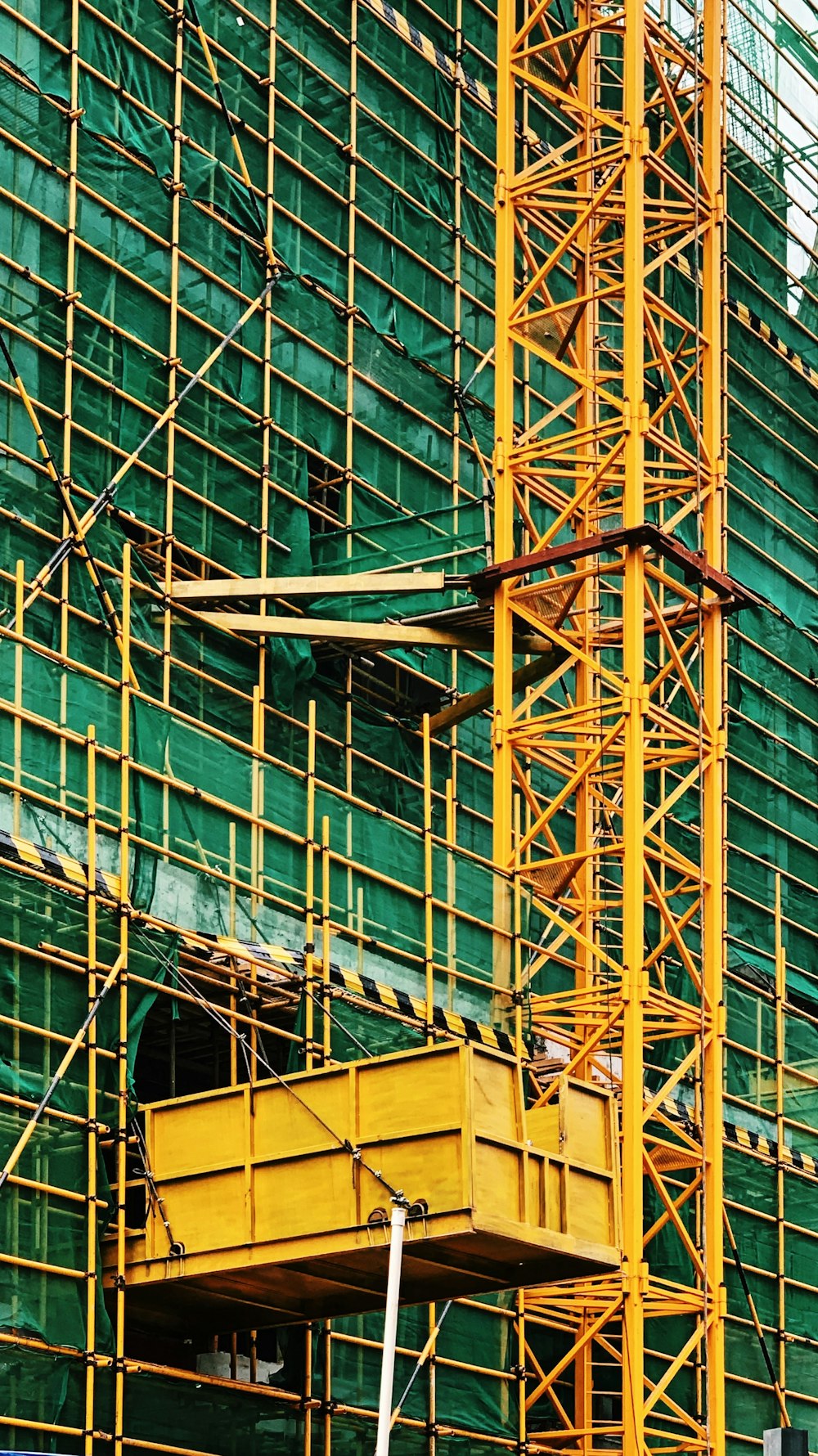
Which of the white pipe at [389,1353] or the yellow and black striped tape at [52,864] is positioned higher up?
the yellow and black striped tape at [52,864]

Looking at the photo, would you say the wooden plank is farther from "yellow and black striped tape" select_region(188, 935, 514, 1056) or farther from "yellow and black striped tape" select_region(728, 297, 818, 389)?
"yellow and black striped tape" select_region(728, 297, 818, 389)

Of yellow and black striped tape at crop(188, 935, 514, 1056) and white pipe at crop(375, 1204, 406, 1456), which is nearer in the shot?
white pipe at crop(375, 1204, 406, 1456)

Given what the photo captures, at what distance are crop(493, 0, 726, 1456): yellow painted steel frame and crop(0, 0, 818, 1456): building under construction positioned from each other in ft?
0.29

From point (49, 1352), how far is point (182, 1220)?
1.82 m

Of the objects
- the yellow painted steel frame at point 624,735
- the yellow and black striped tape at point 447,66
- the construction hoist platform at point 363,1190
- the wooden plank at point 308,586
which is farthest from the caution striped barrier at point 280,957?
the yellow and black striped tape at point 447,66

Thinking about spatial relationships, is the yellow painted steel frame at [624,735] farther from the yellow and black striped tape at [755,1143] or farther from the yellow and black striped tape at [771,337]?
the yellow and black striped tape at [771,337]

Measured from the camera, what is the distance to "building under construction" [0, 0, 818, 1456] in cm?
2166

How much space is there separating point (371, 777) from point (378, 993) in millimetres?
5152

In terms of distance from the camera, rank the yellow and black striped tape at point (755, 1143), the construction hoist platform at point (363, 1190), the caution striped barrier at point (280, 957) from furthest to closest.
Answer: the yellow and black striped tape at point (755, 1143)
the caution striped barrier at point (280, 957)
the construction hoist platform at point (363, 1190)

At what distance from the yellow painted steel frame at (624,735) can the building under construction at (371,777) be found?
89mm

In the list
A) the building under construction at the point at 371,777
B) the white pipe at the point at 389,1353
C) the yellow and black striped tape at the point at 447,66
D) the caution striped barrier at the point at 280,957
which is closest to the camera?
the white pipe at the point at 389,1353

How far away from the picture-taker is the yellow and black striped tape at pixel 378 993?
23841 mm

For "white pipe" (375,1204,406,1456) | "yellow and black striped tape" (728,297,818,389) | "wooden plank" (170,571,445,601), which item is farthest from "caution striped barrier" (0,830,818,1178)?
"yellow and black striped tape" (728,297,818,389)

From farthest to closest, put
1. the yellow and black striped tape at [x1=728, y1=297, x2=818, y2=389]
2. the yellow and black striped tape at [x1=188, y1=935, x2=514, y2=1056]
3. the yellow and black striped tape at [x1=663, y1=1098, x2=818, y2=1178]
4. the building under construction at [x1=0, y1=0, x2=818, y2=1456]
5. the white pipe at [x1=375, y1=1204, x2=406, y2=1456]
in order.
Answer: the yellow and black striped tape at [x1=728, y1=297, x2=818, y2=389]
the yellow and black striped tape at [x1=663, y1=1098, x2=818, y2=1178]
the yellow and black striped tape at [x1=188, y1=935, x2=514, y2=1056]
the building under construction at [x1=0, y1=0, x2=818, y2=1456]
the white pipe at [x1=375, y1=1204, x2=406, y2=1456]
